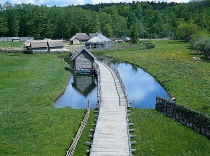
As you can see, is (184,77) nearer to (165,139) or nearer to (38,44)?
(165,139)

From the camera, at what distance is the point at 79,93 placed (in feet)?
156

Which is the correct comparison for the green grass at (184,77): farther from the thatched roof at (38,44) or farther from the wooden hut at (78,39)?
the wooden hut at (78,39)

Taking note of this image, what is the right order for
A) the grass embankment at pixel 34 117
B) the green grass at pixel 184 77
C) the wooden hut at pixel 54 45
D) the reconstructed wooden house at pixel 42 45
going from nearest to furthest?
1. the grass embankment at pixel 34 117
2. the green grass at pixel 184 77
3. the reconstructed wooden house at pixel 42 45
4. the wooden hut at pixel 54 45

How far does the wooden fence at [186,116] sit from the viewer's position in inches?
1060

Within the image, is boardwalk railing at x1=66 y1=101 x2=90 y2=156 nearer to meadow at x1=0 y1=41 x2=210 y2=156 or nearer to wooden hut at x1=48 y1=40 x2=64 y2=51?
meadow at x1=0 y1=41 x2=210 y2=156

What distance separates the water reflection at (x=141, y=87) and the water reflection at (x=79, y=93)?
18.7 feet

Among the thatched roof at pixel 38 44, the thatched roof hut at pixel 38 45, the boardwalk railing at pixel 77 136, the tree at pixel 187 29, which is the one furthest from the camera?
the tree at pixel 187 29

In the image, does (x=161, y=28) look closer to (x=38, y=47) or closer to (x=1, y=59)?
(x=38, y=47)

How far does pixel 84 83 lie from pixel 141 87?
35.3 feet

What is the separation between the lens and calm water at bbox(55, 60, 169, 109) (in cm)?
4114

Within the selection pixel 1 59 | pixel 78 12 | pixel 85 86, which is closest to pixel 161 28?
pixel 78 12

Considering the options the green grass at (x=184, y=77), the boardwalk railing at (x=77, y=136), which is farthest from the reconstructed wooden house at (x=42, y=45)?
the boardwalk railing at (x=77, y=136)

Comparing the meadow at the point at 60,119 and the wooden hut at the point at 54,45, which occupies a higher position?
the wooden hut at the point at 54,45

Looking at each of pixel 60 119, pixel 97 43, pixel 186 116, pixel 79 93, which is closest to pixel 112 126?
pixel 60 119
